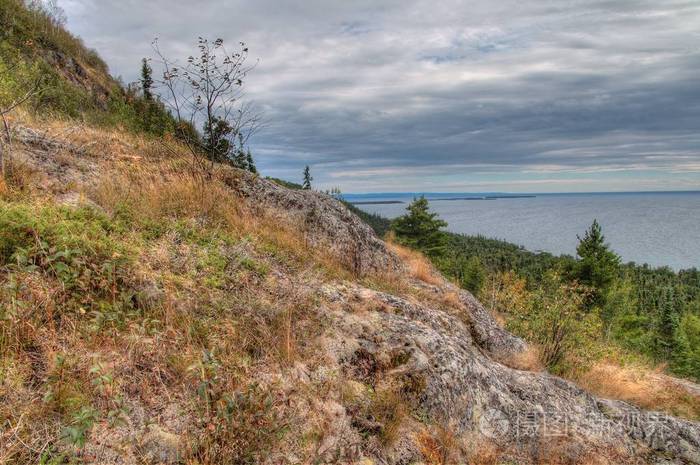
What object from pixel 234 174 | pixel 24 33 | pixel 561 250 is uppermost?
pixel 24 33

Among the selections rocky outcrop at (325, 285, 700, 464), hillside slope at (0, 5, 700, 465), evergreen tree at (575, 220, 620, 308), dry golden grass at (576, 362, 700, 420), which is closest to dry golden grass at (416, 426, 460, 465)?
hillside slope at (0, 5, 700, 465)

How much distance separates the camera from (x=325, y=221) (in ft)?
29.5

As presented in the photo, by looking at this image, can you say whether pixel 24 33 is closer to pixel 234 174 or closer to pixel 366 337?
pixel 234 174

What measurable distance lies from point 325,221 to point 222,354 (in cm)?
559

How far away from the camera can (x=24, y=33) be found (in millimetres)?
17156

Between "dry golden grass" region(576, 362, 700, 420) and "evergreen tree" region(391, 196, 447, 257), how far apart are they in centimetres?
2875

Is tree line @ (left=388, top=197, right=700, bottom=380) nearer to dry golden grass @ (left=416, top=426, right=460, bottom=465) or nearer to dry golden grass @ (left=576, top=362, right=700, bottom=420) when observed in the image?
dry golden grass @ (left=576, top=362, right=700, bottom=420)

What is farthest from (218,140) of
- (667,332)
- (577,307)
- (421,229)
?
(667,332)

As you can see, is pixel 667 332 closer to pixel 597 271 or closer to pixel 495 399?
pixel 597 271

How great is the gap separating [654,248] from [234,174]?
237 metres

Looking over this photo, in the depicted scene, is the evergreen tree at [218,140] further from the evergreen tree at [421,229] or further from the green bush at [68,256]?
the evergreen tree at [421,229]

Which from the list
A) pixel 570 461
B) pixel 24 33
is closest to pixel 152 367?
pixel 570 461

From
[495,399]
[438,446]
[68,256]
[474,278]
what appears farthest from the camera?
[474,278]

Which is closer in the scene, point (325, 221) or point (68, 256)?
point (68, 256)
